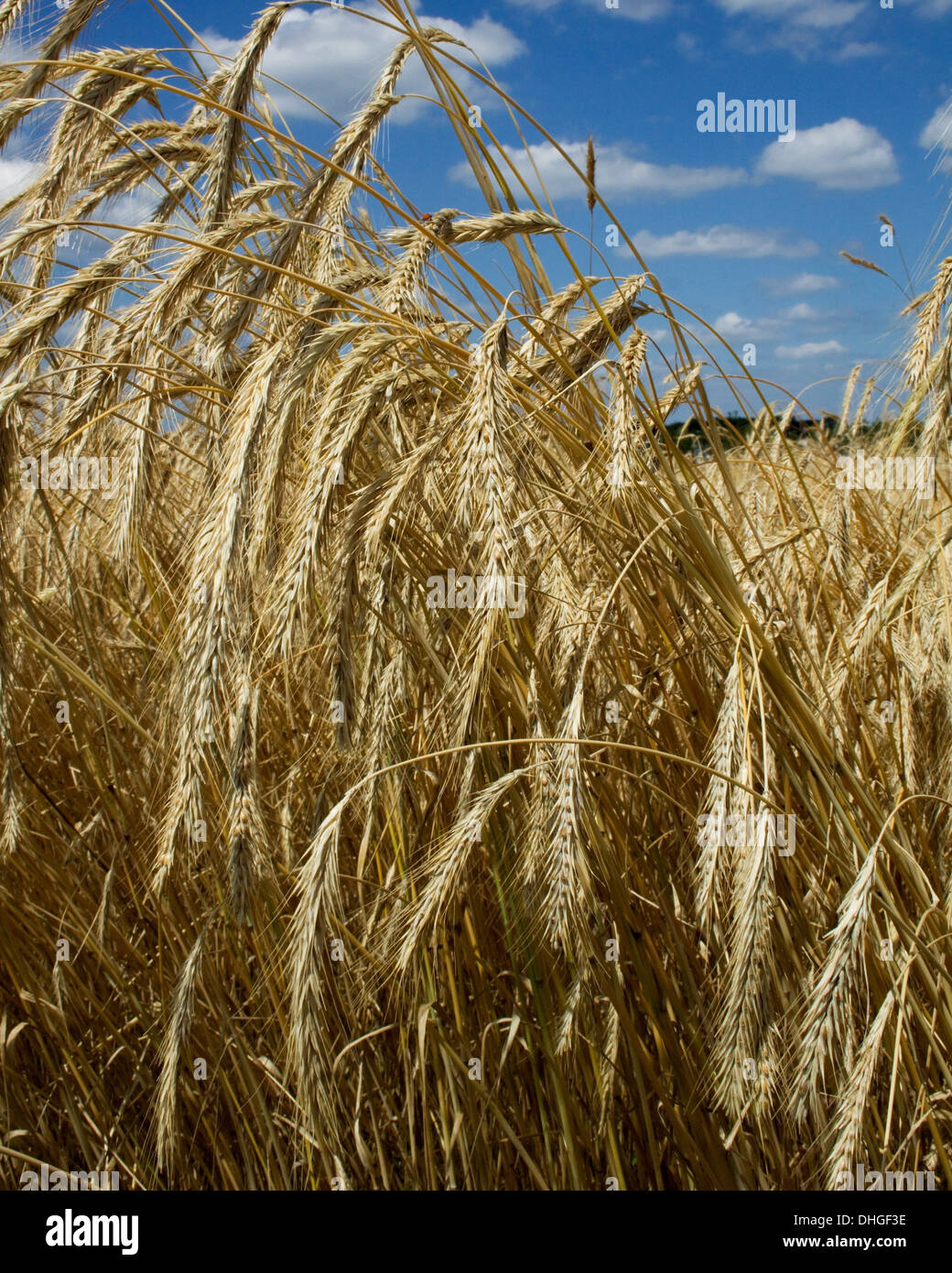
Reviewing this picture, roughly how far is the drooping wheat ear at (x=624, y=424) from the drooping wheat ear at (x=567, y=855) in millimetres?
384

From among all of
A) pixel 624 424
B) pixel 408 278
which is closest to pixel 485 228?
pixel 408 278

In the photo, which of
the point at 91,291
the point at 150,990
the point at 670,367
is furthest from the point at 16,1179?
the point at 670,367

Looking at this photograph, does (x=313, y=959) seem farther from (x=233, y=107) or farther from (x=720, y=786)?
(x=233, y=107)

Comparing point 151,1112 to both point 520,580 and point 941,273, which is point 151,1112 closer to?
point 520,580

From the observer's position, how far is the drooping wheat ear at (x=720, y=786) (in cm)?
129

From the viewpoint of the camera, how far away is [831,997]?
1.21 metres

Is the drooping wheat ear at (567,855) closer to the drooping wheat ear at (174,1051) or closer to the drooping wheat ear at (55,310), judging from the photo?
the drooping wheat ear at (174,1051)

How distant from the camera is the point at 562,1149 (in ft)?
5.22

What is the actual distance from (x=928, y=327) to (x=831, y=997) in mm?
1643

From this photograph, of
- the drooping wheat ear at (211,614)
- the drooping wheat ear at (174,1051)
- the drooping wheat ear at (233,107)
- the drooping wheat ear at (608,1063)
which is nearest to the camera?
the drooping wheat ear at (211,614)

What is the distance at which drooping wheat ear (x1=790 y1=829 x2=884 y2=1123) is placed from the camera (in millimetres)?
1176

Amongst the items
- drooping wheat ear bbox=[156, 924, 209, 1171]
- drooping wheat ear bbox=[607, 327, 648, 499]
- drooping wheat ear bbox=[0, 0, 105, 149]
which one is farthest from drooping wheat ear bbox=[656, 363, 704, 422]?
drooping wheat ear bbox=[0, 0, 105, 149]

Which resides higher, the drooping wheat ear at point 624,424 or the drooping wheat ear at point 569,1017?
the drooping wheat ear at point 624,424

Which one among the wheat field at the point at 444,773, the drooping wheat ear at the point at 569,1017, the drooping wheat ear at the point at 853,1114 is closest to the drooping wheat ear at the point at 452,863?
the wheat field at the point at 444,773
